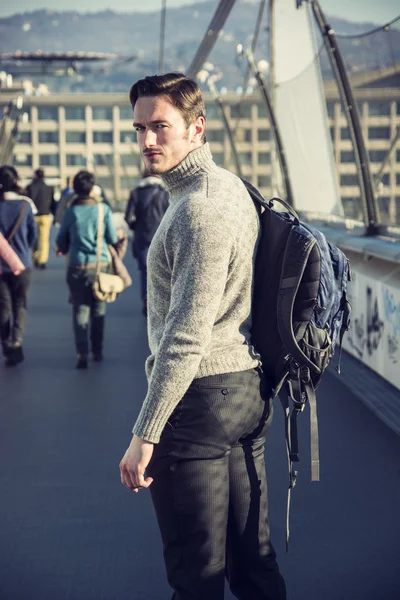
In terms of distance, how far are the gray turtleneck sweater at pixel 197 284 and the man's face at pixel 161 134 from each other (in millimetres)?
29

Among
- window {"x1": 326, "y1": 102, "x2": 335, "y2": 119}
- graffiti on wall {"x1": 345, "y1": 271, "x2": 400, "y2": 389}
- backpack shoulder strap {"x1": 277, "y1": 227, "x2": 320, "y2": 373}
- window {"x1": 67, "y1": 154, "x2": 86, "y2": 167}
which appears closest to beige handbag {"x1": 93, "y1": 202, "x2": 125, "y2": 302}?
graffiti on wall {"x1": 345, "y1": 271, "x2": 400, "y2": 389}

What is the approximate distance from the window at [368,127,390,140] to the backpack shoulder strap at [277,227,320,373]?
19.1 feet

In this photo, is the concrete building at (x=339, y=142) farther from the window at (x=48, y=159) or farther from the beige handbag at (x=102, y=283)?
the window at (x=48, y=159)

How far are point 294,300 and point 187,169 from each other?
17.9 inches

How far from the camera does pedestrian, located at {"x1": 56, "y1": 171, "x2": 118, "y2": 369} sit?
9977 millimetres

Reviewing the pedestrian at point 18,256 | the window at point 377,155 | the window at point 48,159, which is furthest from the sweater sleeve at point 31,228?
the window at point 48,159

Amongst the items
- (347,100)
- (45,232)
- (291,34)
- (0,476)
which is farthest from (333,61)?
(45,232)

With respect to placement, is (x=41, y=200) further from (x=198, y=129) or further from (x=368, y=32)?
(x=198, y=129)

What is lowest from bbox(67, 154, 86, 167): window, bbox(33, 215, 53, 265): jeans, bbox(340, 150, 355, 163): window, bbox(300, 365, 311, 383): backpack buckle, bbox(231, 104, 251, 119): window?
bbox(67, 154, 86, 167): window

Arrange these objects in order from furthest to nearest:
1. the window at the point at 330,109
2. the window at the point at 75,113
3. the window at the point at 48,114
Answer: the window at the point at 75,113 < the window at the point at 48,114 < the window at the point at 330,109

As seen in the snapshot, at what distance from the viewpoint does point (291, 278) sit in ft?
9.79

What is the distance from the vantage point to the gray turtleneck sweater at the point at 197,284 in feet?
9.35

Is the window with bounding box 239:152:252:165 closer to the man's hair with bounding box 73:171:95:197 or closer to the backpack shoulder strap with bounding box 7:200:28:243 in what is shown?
the backpack shoulder strap with bounding box 7:200:28:243

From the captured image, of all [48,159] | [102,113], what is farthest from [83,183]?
[102,113]
